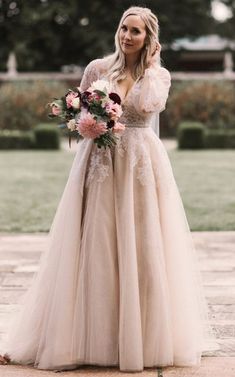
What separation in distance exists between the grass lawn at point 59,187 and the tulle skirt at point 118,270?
5.04m

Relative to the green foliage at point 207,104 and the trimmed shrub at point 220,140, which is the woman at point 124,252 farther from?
the green foliage at point 207,104

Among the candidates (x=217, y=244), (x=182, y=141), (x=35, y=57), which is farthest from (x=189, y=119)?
(x=217, y=244)

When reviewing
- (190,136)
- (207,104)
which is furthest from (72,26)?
(190,136)

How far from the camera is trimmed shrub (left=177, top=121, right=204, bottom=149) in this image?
938 inches

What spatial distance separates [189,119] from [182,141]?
4928 mm

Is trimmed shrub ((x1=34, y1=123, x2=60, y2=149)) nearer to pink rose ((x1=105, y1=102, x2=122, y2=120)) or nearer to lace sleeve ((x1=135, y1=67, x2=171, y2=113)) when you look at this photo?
lace sleeve ((x1=135, y1=67, x2=171, y2=113))

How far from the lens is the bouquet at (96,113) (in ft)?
12.8

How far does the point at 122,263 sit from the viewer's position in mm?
4020

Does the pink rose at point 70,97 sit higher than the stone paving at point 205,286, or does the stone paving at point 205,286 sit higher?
the pink rose at point 70,97

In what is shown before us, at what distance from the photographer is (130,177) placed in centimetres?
407

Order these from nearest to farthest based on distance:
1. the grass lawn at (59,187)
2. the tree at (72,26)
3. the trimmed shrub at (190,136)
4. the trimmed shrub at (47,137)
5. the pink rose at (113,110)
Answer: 1. the pink rose at (113,110)
2. the grass lawn at (59,187)
3. the trimmed shrub at (190,136)
4. the trimmed shrub at (47,137)
5. the tree at (72,26)

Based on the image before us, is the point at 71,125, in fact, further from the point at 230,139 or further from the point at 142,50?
the point at 230,139

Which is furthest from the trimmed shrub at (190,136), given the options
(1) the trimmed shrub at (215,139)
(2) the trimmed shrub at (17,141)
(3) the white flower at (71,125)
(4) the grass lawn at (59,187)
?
(3) the white flower at (71,125)

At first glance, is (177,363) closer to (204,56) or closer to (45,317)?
(45,317)
